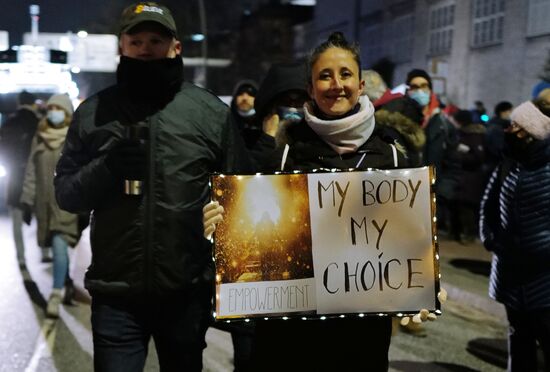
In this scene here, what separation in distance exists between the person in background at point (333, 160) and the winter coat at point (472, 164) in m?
9.09

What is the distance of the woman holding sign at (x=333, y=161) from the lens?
280 centimetres

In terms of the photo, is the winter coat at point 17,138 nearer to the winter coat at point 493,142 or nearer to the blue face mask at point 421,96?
the blue face mask at point 421,96

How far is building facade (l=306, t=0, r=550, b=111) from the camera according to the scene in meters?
18.9

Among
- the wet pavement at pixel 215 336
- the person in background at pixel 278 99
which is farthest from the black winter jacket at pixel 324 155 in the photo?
the wet pavement at pixel 215 336

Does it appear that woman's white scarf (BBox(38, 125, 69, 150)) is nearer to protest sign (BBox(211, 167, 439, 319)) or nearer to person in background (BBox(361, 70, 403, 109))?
person in background (BBox(361, 70, 403, 109))

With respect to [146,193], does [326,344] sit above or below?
below

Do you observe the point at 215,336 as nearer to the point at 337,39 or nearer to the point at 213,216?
the point at 213,216

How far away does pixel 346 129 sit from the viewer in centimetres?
277

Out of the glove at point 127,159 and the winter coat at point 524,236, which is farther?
the winter coat at point 524,236

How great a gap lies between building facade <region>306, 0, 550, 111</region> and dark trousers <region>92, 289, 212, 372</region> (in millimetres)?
14002

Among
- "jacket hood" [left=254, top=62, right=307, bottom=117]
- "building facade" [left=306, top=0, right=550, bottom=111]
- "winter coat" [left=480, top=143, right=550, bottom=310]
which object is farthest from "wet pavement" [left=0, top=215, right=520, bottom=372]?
"building facade" [left=306, top=0, right=550, bottom=111]

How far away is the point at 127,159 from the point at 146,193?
166 mm

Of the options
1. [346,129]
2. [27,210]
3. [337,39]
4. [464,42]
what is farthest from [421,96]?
[464,42]

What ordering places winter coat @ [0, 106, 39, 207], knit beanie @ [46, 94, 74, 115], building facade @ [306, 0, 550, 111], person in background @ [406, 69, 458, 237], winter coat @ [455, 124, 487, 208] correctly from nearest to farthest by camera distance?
1. person in background @ [406, 69, 458, 237]
2. knit beanie @ [46, 94, 74, 115]
3. winter coat @ [0, 106, 39, 207]
4. winter coat @ [455, 124, 487, 208]
5. building facade @ [306, 0, 550, 111]
